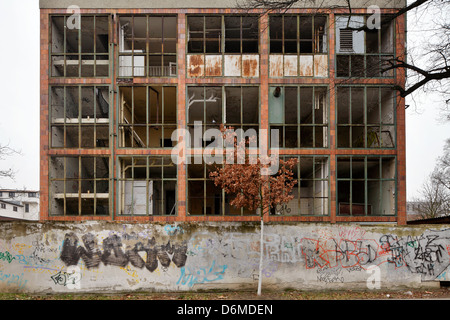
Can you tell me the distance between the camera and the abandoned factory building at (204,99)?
710 inches

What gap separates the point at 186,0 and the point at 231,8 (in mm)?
2410

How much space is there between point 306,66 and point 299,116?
2.68 meters

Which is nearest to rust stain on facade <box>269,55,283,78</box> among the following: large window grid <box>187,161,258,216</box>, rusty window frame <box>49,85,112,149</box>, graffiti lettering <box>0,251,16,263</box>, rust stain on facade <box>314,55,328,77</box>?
rust stain on facade <box>314,55,328,77</box>

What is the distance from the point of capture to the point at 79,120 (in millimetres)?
18328

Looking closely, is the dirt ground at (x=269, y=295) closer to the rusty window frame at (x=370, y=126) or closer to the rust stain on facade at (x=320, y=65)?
the rusty window frame at (x=370, y=126)

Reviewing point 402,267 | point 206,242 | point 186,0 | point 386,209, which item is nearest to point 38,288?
point 206,242

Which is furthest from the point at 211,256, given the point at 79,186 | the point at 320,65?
the point at 320,65

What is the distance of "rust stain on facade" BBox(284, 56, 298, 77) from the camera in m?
18.2

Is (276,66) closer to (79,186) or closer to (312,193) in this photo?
(312,193)

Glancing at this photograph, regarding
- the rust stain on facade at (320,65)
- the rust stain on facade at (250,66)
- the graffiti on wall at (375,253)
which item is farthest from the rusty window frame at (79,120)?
the graffiti on wall at (375,253)

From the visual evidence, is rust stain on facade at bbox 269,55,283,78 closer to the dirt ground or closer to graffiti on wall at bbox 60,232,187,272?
graffiti on wall at bbox 60,232,187,272

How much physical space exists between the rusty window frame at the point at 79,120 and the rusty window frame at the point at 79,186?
901 millimetres

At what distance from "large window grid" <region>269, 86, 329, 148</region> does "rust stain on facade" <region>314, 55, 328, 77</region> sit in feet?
A: 2.49
